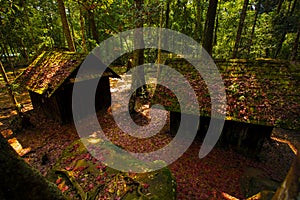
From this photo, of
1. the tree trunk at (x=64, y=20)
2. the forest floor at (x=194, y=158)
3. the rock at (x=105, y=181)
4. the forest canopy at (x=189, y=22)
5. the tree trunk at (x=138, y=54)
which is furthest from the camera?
the tree trunk at (x=64, y=20)

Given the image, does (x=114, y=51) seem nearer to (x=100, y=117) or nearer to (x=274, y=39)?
(x=100, y=117)

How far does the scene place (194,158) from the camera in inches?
326

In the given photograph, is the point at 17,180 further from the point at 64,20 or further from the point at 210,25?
the point at 64,20

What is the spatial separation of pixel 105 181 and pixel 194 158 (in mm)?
4701

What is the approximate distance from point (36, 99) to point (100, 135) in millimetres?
5990

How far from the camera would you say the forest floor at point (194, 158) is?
6.70 metres

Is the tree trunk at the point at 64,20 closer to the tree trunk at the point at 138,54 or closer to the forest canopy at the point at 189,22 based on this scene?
the forest canopy at the point at 189,22

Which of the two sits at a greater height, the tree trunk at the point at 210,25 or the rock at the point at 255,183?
the tree trunk at the point at 210,25

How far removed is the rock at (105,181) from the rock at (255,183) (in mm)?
3314

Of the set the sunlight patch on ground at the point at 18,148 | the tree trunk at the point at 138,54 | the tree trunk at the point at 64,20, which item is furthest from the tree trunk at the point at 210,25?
the sunlight patch on ground at the point at 18,148

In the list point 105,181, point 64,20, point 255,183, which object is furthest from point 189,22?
point 105,181

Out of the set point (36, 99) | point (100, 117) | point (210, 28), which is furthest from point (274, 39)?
point (36, 99)

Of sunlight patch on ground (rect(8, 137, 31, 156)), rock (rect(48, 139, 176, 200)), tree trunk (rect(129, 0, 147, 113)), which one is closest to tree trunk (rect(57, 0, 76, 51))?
tree trunk (rect(129, 0, 147, 113))

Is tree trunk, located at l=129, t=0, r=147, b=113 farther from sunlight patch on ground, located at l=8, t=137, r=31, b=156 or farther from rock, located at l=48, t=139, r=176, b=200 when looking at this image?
sunlight patch on ground, located at l=8, t=137, r=31, b=156
